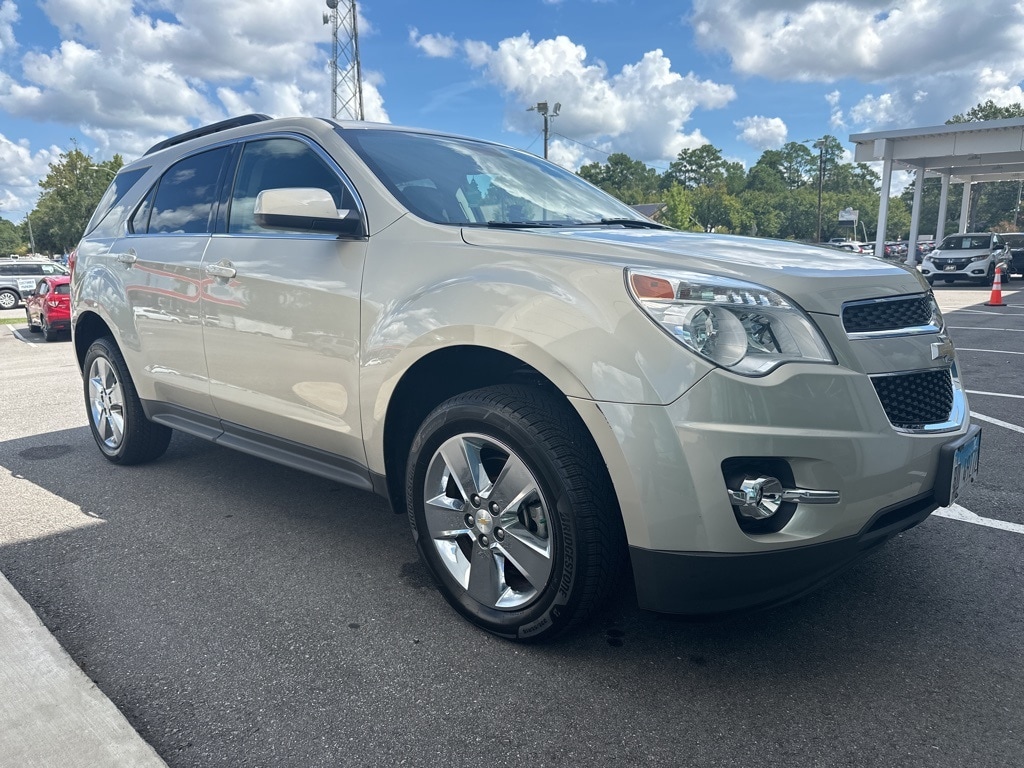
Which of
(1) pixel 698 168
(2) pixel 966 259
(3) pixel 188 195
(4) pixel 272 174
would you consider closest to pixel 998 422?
(4) pixel 272 174

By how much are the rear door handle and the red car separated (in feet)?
35.8

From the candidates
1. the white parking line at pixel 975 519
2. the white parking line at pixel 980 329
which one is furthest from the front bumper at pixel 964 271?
the white parking line at pixel 975 519

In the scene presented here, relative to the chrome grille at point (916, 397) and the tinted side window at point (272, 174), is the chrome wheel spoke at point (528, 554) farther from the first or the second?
the tinted side window at point (272, 174)

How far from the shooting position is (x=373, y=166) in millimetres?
3029

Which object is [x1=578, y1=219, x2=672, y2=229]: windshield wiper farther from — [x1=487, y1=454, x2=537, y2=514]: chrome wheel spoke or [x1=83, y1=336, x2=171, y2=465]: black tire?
[x1=83, y1=336, x2=171, y2=465]: black tire

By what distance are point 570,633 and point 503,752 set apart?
501 millimetres

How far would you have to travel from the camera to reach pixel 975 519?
354cm

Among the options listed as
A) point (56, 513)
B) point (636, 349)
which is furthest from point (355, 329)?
point (56, 513)

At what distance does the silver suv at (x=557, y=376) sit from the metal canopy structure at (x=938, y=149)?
1051 inches

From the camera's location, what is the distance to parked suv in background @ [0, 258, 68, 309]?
22.6 m

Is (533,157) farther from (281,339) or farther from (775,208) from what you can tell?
(775,208)

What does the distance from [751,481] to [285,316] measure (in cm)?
196

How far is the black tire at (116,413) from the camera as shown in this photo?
4.41 meters

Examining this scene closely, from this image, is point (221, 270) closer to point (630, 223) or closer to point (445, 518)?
point (445, 518)
